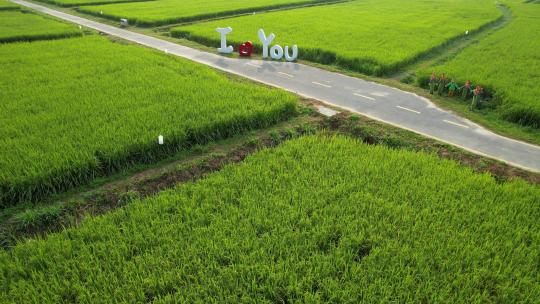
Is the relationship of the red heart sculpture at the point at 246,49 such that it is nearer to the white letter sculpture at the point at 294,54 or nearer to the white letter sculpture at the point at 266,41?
the white letter sculpture at the point at 266,41

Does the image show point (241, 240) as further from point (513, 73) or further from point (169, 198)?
point (513, 73)

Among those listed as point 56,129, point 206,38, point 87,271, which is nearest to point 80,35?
point 206,38

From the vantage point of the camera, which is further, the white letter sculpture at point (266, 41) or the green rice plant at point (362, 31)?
the white letter sculpture at point (266, 41)

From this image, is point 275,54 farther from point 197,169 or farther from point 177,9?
point 177,9

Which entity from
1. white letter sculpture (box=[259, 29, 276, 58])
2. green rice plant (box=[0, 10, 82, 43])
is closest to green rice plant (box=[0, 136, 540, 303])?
white letter sculpture (box=[259, 29, 276, 58])

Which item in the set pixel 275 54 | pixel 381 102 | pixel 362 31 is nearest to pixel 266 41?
pixel 275 54

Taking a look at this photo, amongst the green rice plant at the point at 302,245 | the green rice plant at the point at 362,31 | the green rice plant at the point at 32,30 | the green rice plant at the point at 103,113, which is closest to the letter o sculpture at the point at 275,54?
the green rice plant at the point at 362,31
